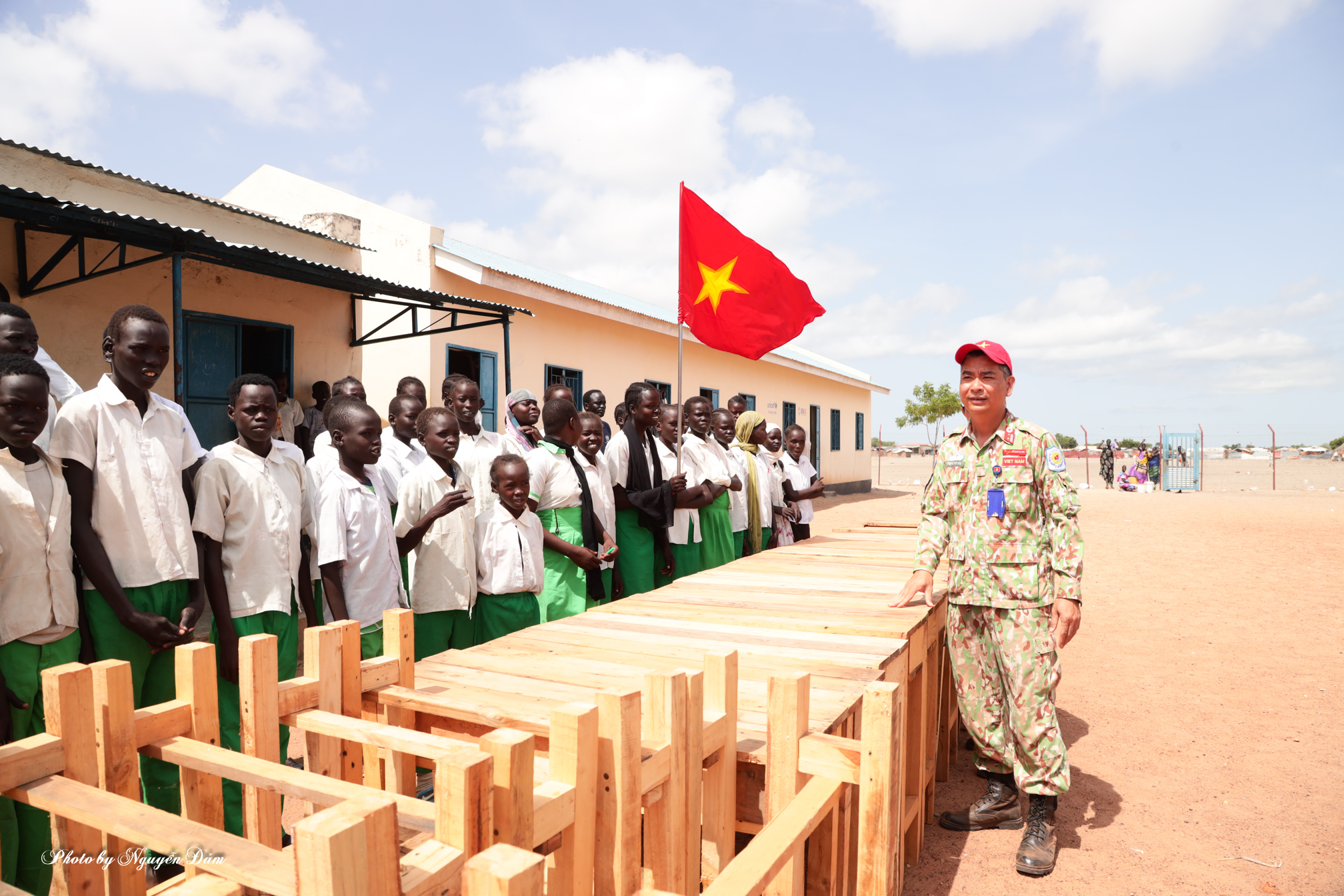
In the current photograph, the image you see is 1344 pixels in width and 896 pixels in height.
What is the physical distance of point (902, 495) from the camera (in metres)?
21.7

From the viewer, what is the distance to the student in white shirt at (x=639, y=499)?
17.0 feet

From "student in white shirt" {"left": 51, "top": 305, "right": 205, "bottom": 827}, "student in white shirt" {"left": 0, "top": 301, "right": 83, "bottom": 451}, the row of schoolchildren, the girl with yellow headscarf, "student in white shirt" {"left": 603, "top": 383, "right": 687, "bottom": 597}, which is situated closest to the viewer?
the row of schoolchildren

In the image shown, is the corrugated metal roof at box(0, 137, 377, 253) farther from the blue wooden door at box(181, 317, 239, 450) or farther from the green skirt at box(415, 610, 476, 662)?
the green skirt at box(415, 610, 476, 662)

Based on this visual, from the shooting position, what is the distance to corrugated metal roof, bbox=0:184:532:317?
4812 mm

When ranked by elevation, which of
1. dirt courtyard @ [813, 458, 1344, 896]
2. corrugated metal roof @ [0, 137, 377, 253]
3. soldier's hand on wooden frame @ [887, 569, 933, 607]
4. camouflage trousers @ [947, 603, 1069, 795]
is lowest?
dirt courtyard @ [813, 458, 1344, 896]

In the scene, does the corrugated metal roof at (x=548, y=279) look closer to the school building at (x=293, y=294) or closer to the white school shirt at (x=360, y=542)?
the school building at (x=293, y=294)

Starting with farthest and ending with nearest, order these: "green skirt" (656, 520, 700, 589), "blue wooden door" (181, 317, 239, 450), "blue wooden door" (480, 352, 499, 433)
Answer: "blue wooden door" (480, 352, 499, 433) → "blue wooden door" (181, 317, 239, 450) → "green skirt" (656, 520, 700, 589)

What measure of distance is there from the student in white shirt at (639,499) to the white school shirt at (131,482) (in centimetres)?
272

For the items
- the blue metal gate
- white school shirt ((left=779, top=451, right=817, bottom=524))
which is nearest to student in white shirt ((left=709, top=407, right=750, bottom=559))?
white school shirt ((left=779, top=451, right=817, bottom=524))

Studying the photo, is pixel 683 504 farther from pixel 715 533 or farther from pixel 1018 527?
pixel 1018 527

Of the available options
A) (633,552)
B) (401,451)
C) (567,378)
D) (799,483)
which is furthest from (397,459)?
(567,378)

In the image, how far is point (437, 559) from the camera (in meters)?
3.60

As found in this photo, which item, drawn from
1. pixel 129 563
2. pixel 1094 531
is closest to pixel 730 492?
pixel 129 563

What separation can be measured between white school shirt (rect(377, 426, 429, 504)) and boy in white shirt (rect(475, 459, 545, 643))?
577 millimetres
